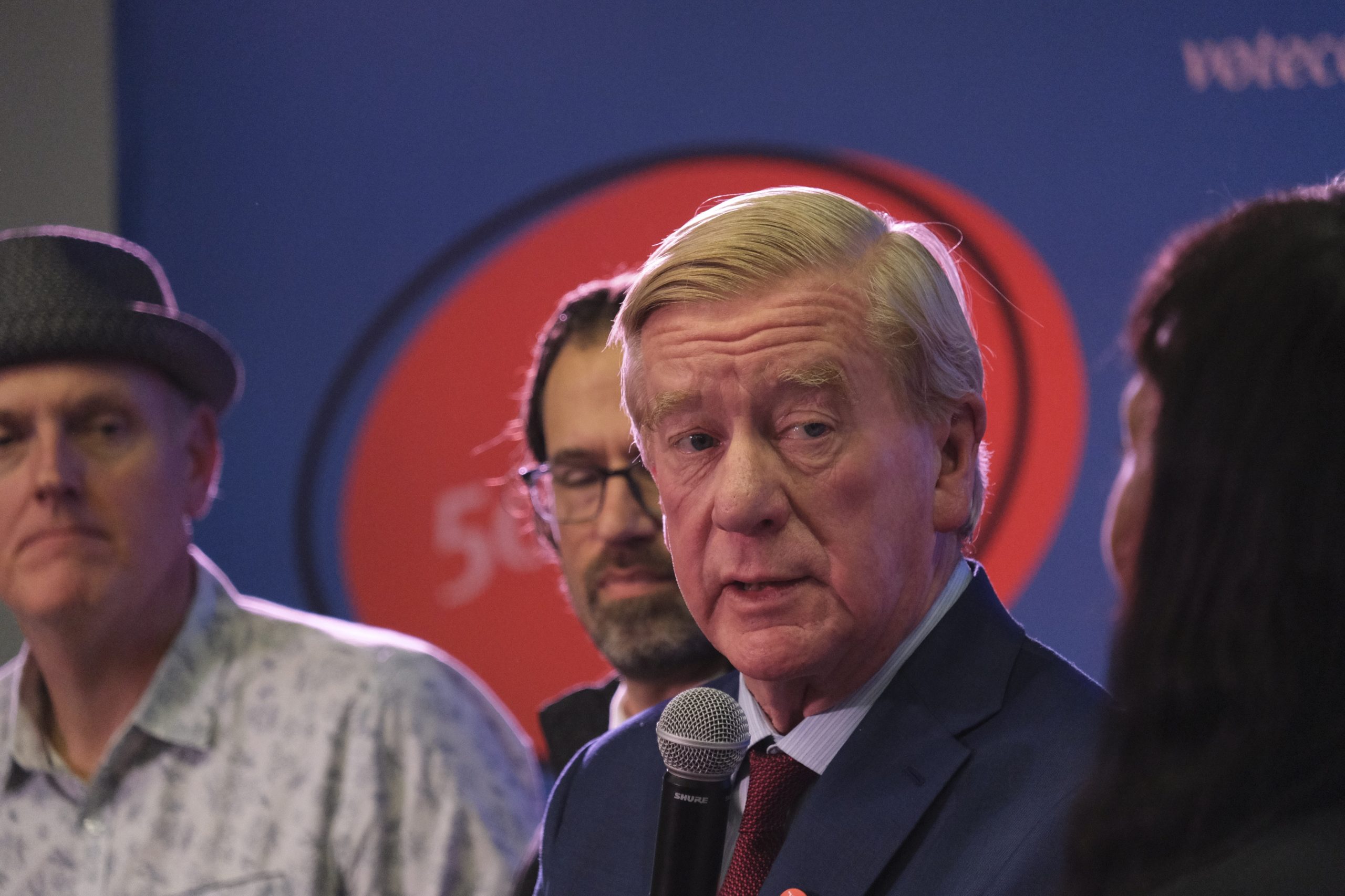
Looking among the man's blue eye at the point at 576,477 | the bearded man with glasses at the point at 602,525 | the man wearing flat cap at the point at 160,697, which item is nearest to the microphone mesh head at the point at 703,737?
the bearded man with glasses at the point at 602,525

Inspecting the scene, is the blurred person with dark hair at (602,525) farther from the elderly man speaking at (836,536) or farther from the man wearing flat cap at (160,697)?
the elderly man speaking at (836,536)

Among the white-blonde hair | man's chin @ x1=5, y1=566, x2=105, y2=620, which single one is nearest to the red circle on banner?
man's chin @ x1=5, y1=566, x2=105, y2=620

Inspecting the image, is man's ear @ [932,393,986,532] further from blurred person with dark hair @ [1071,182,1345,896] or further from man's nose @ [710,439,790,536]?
blurred person with dark hair @ [1071,182,1345,896]

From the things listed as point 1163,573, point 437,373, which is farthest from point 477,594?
point 1163,573

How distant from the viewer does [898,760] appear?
1300 millimetres

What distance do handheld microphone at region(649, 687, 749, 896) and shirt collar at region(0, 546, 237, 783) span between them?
1210 millimetres

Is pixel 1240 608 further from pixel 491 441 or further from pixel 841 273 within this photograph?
pixel 491 441

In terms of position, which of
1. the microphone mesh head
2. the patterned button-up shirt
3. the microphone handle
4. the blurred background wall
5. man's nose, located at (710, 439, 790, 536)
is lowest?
the patterned button-up shirt

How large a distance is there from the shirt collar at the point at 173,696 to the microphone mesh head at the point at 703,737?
1198 mm

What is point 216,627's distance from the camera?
7.51 feet

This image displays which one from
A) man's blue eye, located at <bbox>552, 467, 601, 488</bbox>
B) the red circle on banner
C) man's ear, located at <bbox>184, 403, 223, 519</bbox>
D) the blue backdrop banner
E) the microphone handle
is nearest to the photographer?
the microphone handle

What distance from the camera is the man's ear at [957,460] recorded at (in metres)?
1.42

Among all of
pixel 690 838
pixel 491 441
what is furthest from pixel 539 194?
pixel 690 838

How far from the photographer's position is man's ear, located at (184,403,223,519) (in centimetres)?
231
